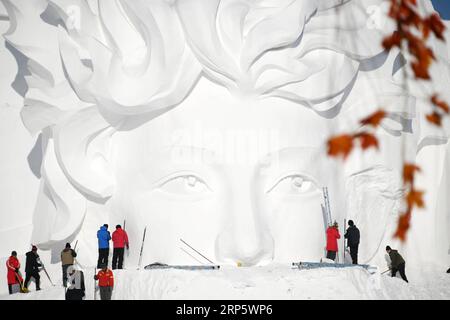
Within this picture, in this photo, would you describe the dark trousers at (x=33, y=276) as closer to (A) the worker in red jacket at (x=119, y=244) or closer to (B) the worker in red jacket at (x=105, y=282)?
(A) the worker in red jacket at (x=119, y=244)

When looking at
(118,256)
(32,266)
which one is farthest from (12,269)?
(118,256)

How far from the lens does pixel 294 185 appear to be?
1543 cm

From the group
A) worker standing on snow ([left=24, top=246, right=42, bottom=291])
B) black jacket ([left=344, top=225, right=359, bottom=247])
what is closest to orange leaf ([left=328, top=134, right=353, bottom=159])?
black jacket ([left=344, top=225, right=359, bottom=247])

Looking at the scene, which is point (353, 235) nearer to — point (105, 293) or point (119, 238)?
point (119, 238)

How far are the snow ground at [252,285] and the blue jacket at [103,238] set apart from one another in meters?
1.00

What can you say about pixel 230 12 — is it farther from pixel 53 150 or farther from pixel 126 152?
pixel 53 150

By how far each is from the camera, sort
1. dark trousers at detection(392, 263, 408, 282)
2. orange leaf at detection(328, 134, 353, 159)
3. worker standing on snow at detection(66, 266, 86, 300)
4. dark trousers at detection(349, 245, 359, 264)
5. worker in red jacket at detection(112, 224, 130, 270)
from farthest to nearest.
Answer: dark trousers at detection(349, 245, 359, 264) < worker in red jacket at detection(112, 224, 130, 270) < dark trousers at detection(392, 263, 408, 282) < worker standing on snow at detection(66, 266, 86, 300) < orange leaf at detection(328, 134, 353, 159)

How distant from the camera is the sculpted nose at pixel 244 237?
14648 mm

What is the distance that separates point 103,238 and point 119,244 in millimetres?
372

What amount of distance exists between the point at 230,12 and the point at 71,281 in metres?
6.71

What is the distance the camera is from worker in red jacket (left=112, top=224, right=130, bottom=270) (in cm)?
1501

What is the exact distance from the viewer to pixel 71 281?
42.0 feet

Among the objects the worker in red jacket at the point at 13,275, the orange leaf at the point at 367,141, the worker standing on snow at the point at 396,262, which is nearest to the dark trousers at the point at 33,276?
the worker in red jacket at the point at 13,275

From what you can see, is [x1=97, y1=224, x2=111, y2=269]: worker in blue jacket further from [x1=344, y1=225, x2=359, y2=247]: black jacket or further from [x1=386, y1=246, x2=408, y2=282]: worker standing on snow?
[x1=386, y1=246, x2=408, y2=282]: worker standing on snow
